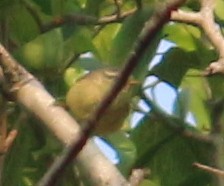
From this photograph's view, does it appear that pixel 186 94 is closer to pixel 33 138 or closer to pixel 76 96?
pixel 33 138

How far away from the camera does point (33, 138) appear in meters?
1.06

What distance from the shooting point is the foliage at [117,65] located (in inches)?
38.6

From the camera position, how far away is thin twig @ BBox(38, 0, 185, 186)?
0.55 meters

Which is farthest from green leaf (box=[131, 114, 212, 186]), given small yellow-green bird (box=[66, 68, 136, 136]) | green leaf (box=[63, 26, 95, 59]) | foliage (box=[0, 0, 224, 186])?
small yellow-green bird (box=[66, 68, 136, 136])

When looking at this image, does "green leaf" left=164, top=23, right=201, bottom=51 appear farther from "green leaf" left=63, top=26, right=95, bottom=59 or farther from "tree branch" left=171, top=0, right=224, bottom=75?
"tree branch" left=171, top=0, right=224, bottom=75

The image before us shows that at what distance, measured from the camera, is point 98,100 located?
78 centimetres

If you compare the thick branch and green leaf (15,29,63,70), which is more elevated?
the thick branch

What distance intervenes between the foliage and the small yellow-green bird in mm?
108

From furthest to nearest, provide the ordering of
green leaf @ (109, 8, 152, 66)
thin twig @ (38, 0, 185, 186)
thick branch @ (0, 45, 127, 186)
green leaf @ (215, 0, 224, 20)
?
green leaf @ (215, 0, 224, 20) < green leaf @ (109, 8, 152, 66) < thick branch @ (0, 45, 127, 186) < thin twig @ (38, 0, 185, 186)

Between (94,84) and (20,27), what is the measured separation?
271 mm

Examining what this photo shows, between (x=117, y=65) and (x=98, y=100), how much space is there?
0.18 metres

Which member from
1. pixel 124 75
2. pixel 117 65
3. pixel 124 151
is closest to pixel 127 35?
pixel 117 65

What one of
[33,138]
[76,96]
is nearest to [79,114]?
[76,96]

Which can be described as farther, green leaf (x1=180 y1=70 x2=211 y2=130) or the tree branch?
green leaf (x1=180 y1=70 x2=211 y2=130)
